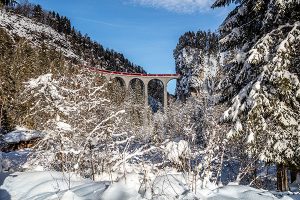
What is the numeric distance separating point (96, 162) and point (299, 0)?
7.16m

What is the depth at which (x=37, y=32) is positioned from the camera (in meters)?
112

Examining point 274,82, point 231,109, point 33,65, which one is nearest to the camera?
point 274,82

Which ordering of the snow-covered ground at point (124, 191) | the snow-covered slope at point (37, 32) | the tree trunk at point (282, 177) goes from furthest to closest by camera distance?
the snow-covered slope at point (37, 32), the tree trunk at point (282, 177), the snow-covered ground at point (124, 191)

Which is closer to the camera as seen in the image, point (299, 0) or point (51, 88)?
point (51, 88)

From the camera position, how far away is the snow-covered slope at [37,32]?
101 meters

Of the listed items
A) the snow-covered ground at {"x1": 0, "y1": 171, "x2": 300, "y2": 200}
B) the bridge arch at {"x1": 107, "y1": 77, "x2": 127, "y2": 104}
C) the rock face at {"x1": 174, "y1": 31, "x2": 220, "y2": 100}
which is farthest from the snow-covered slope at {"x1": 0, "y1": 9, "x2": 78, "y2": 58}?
the snow-covered ground at {"x1": 0, "y1": 171, "x2": 300, "y2": 200}

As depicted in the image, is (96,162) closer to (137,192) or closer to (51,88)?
(51,88)

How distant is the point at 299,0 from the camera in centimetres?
1029

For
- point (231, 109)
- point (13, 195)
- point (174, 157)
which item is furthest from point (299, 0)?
point (13, 195)

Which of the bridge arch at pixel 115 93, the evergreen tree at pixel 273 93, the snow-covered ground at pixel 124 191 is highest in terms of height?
the bridge arch at pixel 115 93

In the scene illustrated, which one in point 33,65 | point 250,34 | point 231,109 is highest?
point 33,65

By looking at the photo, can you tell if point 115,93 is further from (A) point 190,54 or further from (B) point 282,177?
(A) point 190,54

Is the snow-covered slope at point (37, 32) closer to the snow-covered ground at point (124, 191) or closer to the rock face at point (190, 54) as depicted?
the rock face at point (190, 54)

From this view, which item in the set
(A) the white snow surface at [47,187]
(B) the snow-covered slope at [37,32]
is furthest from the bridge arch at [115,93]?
(B) the snow-covered slope at [37,32]
